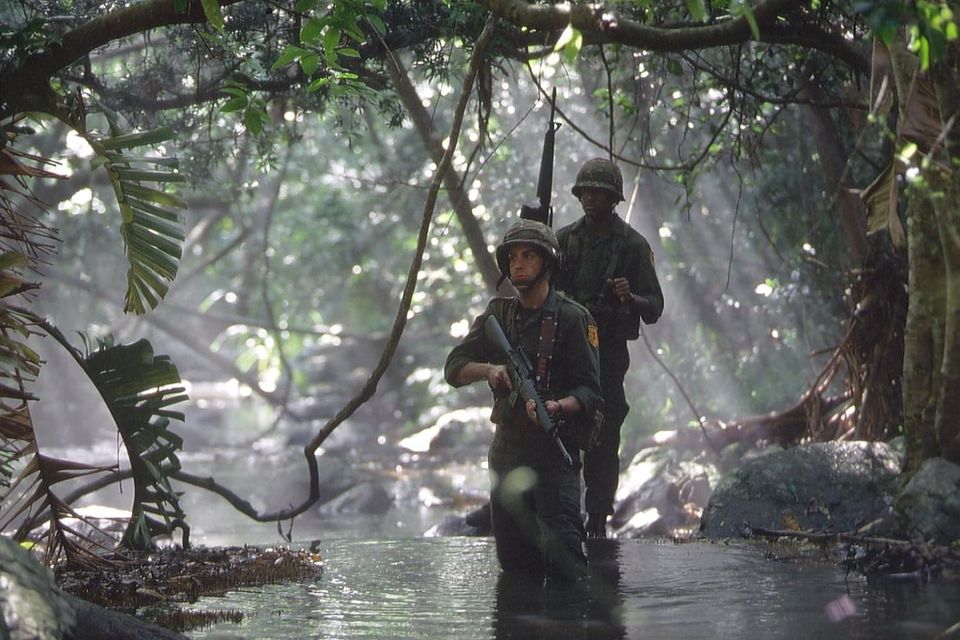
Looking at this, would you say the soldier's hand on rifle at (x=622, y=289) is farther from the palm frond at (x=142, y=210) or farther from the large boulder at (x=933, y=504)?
the palm frond at (x=142, y=210)

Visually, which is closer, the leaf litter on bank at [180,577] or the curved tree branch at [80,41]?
the leaf litter on bank at [180,577]

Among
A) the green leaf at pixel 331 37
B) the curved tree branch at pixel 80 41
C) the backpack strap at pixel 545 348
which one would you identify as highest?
the curved tree branch at pixel 80 41

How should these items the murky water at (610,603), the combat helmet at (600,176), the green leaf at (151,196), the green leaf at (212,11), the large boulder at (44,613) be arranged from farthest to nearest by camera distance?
the combat helmet at (600,176)
the green leaf at (151,196)
the green leaf at (212,11)
the murky water at (610,603)
the large boulder at (44,613)

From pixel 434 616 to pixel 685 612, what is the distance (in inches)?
47.0

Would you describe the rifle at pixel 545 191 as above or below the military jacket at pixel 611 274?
above

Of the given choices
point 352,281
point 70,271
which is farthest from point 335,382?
point 70,271

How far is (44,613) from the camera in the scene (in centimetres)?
427

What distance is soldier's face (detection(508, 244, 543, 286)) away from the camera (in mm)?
6582

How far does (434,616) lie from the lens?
5.90 metres

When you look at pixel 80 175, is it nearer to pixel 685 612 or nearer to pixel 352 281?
pixel 352 281

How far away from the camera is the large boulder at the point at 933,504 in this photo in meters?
6.55

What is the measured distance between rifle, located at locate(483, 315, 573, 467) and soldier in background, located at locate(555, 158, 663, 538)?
5.11 ft

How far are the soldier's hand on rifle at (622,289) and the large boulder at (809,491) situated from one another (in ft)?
6.28

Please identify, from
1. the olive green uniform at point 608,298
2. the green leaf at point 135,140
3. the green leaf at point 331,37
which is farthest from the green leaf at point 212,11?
the olive green uniform at point 608,298
